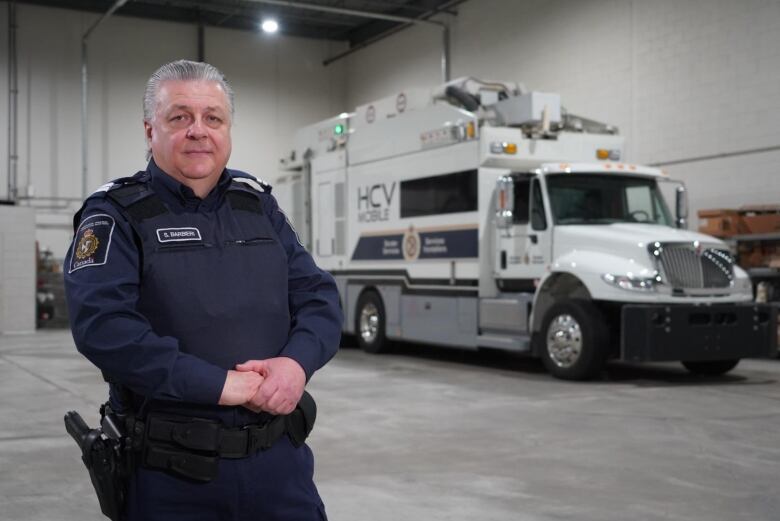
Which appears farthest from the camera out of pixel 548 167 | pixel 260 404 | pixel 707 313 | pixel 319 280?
pixel 548 167

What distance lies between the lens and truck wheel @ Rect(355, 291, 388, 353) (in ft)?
46.1

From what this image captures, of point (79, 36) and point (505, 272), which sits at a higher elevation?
point (79, 36)

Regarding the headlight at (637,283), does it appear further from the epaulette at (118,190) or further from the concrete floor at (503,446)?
the epaulette at (118,190)

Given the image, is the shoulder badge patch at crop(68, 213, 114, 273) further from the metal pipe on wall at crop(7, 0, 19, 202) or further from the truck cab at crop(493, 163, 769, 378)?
the metal pipe on wall at crop(7, 0, 19, 202)

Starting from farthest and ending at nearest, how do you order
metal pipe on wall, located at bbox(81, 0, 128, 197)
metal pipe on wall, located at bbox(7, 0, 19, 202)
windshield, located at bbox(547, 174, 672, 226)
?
1. metal pipe on wall, located at bbox(81, 0, 128, 197)
2. metal pipe on wall, located at bbox(7, 0, 19, 202)
3. windshield, located at bbox(547, 174, 672, 226)

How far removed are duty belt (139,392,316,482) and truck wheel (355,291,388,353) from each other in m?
11.7

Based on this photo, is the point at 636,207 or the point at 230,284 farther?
the point at 636,207

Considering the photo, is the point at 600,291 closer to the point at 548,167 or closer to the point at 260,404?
the point at 548,167

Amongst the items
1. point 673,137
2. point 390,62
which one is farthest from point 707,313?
point 390,62

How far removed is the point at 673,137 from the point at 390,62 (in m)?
10.1

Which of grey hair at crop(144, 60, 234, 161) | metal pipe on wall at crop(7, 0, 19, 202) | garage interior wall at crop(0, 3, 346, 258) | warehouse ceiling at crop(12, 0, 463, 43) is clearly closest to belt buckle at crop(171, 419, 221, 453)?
grey hair at crop(144, 60, 234, 161)

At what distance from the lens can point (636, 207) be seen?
1140cm

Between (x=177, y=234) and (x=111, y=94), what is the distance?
22223 mm

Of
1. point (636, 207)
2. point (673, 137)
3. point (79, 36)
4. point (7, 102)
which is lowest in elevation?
point (636, 207)
